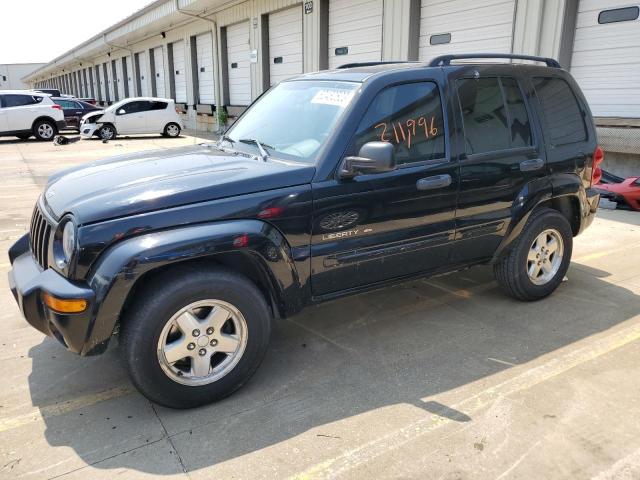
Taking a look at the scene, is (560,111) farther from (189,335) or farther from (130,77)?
(130,77)

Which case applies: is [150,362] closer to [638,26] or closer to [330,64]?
[638,26]

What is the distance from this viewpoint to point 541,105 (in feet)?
14.0

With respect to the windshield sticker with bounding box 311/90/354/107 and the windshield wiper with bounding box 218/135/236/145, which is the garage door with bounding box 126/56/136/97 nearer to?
the windshield wiper with bounding box 218/135/236/145

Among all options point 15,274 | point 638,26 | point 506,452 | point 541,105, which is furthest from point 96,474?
point 638,26

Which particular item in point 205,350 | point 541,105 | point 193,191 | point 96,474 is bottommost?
point 96,474

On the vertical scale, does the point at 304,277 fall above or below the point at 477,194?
below

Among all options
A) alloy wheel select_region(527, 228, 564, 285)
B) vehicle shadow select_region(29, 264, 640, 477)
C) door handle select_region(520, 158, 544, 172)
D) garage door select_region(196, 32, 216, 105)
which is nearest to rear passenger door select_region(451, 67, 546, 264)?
door handle select_region(520, 158, 544, 172)

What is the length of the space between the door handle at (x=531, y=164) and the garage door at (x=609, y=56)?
6310 millimetres

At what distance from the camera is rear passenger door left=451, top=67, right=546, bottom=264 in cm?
378

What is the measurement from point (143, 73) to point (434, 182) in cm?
3392

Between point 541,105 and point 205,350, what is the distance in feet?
10.7

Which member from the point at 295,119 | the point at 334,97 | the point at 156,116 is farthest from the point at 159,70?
the point at 334,97

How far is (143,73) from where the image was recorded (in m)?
33.6

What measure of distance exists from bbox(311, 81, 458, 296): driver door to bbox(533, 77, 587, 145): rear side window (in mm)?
1175
